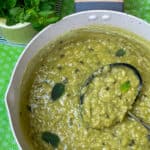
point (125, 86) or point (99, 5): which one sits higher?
point (99, 5)

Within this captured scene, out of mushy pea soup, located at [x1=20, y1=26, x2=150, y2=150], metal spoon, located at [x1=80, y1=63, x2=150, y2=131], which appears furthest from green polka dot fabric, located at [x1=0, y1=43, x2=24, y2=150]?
metal spoon, located at [x1=80, y1=63, x2=150, y2=131]

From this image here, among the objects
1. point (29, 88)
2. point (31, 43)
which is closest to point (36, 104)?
point (29, 88)

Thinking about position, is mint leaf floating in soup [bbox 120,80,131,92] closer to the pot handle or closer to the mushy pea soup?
the mushy pea soup

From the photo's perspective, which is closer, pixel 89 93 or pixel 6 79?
pixel 89 93

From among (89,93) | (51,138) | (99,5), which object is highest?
(99,5)

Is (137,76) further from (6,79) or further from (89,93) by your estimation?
(6,79)

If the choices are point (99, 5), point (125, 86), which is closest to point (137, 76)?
point (125, 86)
